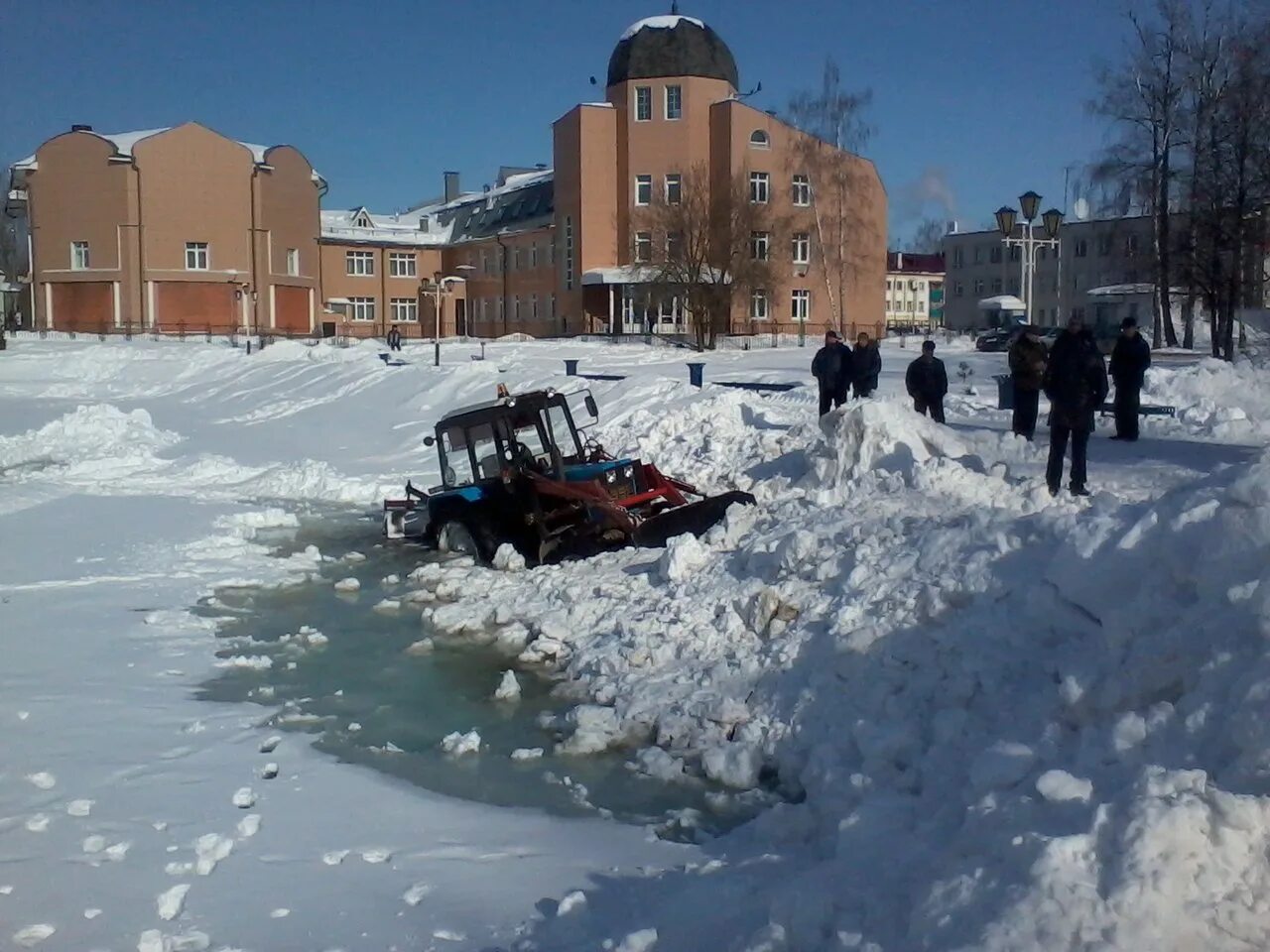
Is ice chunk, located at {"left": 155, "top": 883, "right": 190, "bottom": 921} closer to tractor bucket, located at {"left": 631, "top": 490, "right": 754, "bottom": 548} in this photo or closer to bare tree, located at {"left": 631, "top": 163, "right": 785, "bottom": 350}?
tractor bucket, located at {"left": 631, "top": 490, "right": 754, "bottom": 548}

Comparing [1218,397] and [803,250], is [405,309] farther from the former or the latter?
[1218,397]

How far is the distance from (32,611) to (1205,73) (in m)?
35.6

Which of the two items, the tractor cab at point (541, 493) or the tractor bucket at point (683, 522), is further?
the tractor cab at point (541, 493)

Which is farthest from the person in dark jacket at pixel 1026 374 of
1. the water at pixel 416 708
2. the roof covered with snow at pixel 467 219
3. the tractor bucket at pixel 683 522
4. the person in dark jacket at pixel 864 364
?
the roof covered with snow at pixel 467 219

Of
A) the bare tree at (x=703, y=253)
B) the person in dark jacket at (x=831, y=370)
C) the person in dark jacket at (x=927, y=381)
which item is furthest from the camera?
the bare tree at (x=703, y=253)

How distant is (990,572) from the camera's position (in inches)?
322

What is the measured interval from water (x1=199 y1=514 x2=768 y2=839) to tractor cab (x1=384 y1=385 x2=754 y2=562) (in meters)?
1.47

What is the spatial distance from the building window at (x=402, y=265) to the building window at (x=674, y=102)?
847 inches

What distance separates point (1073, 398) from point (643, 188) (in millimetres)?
44042

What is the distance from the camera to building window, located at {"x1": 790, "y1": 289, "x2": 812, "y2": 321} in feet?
183

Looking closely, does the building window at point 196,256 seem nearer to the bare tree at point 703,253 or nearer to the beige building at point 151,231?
the beige building at point 151,231

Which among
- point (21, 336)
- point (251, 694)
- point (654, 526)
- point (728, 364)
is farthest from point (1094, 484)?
point (21, 336)

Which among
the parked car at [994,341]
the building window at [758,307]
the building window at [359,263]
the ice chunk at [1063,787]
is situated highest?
the building window at [359,263]

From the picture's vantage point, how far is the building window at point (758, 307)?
168 feet
